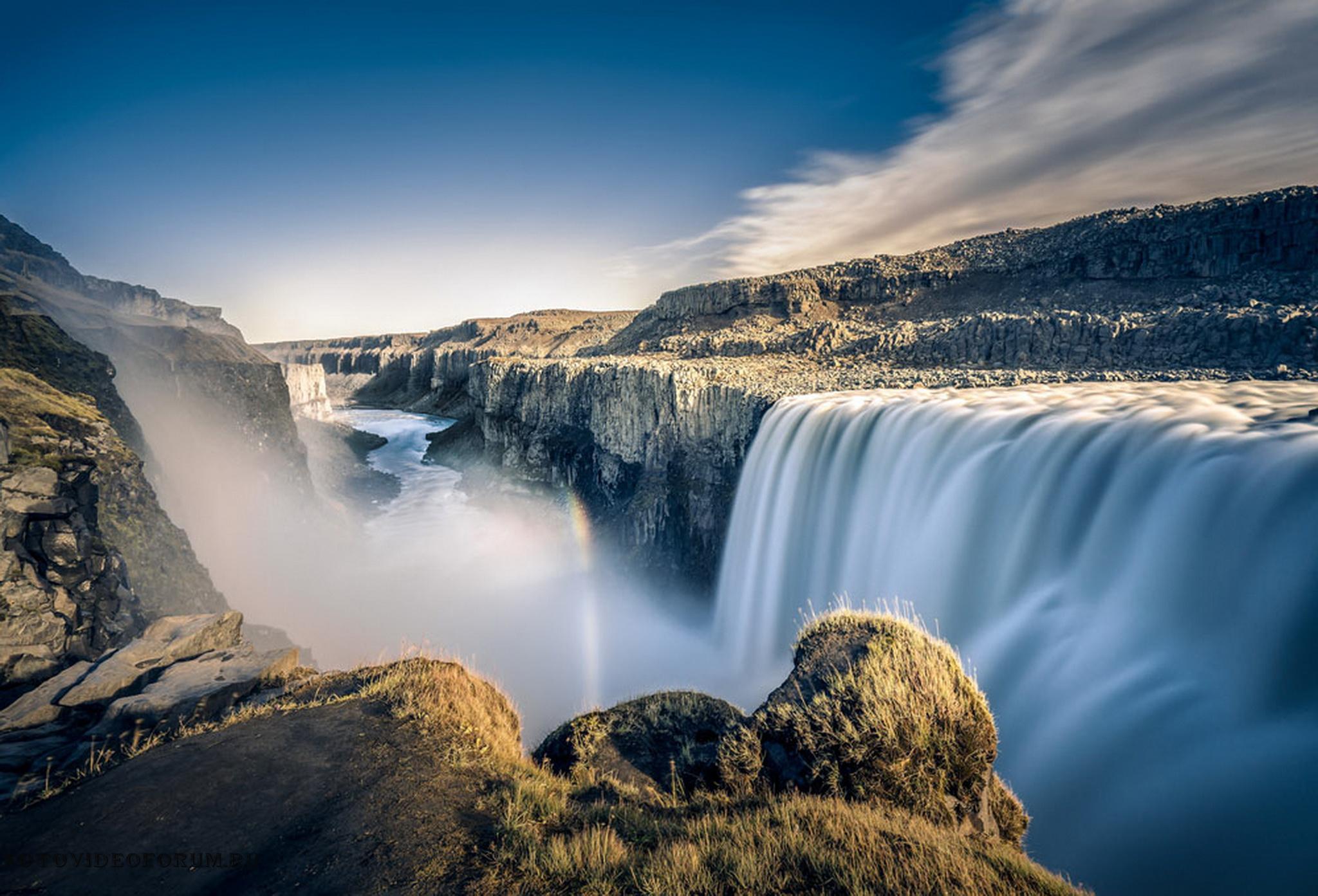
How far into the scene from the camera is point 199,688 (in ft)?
25.5

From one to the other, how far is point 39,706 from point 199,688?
216 cm

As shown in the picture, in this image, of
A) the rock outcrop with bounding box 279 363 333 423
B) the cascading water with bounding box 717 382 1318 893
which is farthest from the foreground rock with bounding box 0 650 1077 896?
the rock outcrop with bounding box 279 363 333 423

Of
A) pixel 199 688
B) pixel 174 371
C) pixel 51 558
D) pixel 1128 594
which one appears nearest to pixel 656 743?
pixel 199 688

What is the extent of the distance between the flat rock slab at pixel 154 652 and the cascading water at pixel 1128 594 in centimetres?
1328

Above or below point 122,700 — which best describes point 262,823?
above

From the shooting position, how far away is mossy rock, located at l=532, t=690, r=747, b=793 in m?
5.91

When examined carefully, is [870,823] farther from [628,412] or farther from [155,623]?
[628,412]

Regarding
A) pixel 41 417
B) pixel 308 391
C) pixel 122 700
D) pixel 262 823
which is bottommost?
pixel 122 700

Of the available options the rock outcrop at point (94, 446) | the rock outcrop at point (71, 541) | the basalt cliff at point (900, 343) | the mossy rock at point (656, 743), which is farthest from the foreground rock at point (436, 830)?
the basalt cliff at point (900, 343)

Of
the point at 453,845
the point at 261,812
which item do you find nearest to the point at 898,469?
the point at 453,845

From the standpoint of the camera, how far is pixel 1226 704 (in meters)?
6.09

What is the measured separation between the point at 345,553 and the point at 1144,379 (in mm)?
36551

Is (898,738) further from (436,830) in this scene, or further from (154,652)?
(154,652)

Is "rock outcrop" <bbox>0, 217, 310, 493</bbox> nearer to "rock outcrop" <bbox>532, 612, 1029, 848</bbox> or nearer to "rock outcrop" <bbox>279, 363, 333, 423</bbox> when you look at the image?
"rock outcrop" <bbox>279, 363, 333, 423</bbox>
